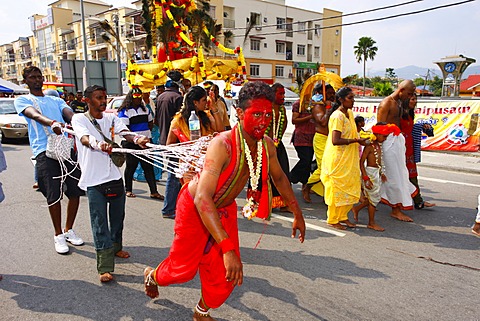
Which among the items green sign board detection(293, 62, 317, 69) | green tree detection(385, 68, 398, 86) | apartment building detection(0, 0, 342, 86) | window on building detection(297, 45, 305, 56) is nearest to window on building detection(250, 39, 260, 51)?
apartment building detection(0, 0, 342, 86)

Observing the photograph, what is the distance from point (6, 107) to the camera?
13508 mm

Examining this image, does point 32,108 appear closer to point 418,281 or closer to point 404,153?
point 418,281

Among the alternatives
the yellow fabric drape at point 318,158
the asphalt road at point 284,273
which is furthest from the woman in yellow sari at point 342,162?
the yellow fabric drape at point 318,158

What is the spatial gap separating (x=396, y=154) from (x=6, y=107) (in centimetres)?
1360

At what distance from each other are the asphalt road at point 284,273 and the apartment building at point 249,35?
29463mm

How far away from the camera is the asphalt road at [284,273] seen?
9.57 feet

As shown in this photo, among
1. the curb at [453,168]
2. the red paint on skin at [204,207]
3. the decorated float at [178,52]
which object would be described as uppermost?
the decorated float at [178,52]

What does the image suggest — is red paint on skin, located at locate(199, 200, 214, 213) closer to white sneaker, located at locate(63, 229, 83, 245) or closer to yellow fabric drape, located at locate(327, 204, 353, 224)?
white sneaker, located at locate(63, 229, 83, 245)

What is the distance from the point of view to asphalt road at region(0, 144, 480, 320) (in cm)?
292

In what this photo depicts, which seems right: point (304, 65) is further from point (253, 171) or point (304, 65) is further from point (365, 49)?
point (253, 171)

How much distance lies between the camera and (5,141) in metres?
13.2

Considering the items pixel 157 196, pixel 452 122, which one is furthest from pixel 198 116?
pixel 452 122

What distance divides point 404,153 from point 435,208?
1193mm

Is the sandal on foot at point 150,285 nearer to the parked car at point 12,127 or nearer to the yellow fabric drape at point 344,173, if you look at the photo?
the yellow fabric drape at point 344,173
